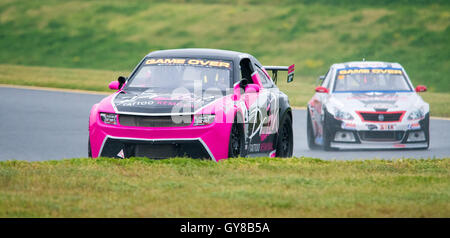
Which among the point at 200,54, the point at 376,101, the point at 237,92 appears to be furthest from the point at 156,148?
the point at 376,101

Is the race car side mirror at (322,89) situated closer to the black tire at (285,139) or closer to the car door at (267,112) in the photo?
the black tire at (285,139)

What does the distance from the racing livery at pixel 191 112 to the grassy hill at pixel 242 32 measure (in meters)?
27.1

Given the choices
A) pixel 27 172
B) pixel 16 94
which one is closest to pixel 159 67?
pixel 27 172

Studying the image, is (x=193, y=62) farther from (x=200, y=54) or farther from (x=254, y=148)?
(x=254, y=148)

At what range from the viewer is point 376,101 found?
16.3m

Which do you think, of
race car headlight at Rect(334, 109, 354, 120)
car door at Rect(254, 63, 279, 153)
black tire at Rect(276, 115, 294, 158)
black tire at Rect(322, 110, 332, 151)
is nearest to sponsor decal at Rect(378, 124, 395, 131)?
race car headlight at Rect(334, 109, 354, 120)

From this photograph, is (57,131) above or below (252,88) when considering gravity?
below

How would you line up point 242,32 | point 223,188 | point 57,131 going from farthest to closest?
1. point 242,32
2. point 57,131
3. point 223,188

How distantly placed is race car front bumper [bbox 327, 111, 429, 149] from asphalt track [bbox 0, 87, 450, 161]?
14 centimetres

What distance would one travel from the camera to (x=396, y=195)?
875cm

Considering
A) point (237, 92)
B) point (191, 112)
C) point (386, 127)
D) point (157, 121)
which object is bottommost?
point (386, 127)

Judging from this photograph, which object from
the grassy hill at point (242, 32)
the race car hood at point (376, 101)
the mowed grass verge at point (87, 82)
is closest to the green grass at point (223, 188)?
the race car hood at point (376, 101)

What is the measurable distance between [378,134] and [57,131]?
6342 millimetres
